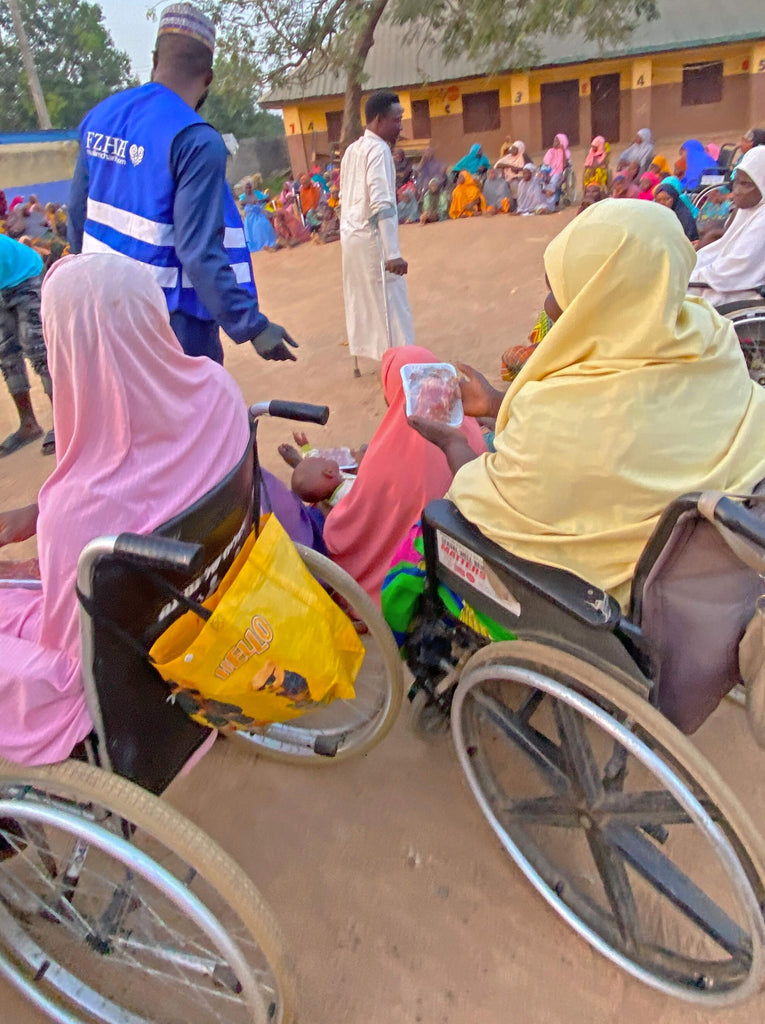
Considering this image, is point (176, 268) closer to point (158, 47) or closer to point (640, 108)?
point (158, 47)

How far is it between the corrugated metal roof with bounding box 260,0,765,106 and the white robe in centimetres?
1418

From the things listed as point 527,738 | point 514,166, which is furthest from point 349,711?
point 514,166

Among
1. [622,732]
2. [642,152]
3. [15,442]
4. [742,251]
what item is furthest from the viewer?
[642,152]

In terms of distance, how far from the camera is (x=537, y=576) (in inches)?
54.9

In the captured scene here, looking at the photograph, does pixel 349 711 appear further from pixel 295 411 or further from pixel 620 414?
pixel 620 414

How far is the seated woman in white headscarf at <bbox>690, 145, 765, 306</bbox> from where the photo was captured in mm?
3691

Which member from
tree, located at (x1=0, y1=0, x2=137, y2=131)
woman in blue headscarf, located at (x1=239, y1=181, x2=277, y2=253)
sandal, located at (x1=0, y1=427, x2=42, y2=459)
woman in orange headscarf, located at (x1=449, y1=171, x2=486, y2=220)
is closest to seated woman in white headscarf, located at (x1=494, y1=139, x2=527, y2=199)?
woman in orange headscarf, located at (x1=449, y1=171, x2=486, y2=220)

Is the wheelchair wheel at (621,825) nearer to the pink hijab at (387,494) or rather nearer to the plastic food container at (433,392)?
the pink hijab at (387,494)

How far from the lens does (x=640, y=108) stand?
59.7 feet

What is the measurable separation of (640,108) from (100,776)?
21.2 meters

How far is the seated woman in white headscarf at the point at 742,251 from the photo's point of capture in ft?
12.1

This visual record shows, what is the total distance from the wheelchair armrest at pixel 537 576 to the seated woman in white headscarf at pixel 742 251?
280cm

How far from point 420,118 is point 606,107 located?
16.0ft

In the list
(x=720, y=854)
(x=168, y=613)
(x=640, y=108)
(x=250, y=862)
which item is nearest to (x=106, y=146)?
(x=168, y=613)
